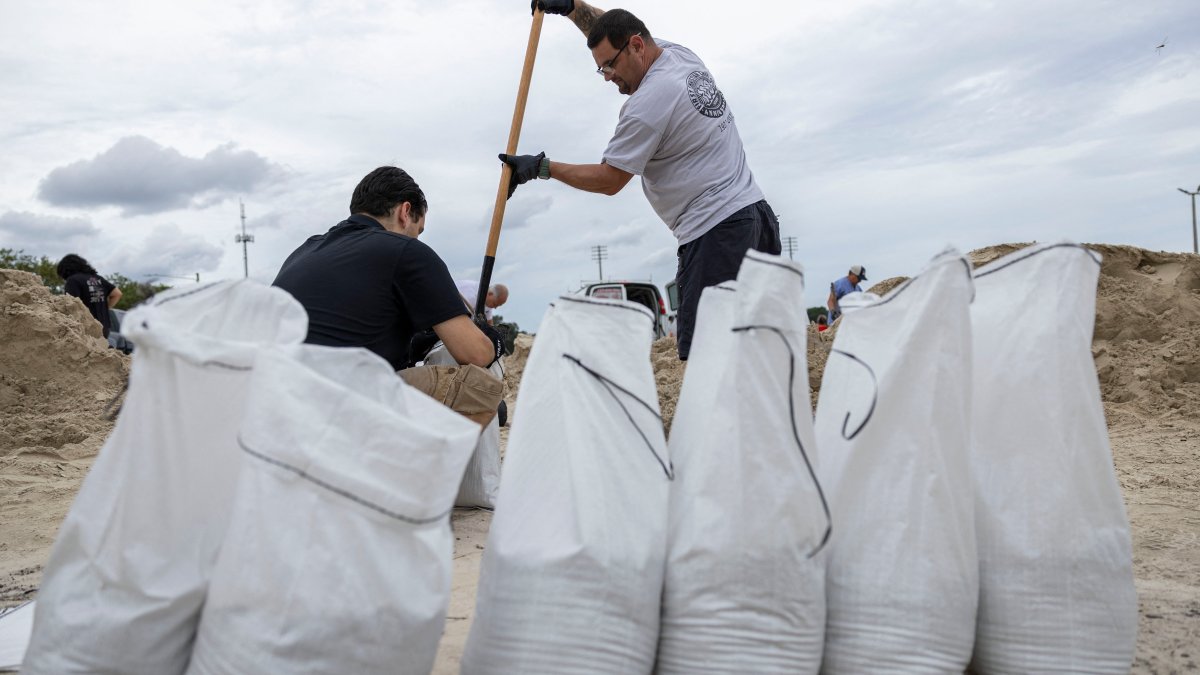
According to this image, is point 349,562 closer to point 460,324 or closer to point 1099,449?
point 1099,449

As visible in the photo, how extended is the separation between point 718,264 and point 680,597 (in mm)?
1746

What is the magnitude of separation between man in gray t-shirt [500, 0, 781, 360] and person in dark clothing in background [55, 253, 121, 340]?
5.24m

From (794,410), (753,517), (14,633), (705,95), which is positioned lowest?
(14,633)

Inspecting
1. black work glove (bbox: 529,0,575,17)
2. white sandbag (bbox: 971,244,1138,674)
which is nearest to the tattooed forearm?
black work glove (bbox: 529,0,575,17)

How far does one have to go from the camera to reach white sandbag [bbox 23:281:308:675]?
133 cm

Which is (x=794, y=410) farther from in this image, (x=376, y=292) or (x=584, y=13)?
(x=584, y=13)

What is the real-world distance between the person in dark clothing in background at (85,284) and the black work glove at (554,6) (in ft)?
16.3

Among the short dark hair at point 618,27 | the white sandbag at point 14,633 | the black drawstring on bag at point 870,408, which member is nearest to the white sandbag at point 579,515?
the black drawstring on bag at point 870,408

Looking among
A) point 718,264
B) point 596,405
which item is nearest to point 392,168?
point 718,264

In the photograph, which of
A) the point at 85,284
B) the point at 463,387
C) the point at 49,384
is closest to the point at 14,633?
the point at 463,387

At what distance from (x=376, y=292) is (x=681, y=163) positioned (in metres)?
1.20

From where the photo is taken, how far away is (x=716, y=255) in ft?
10.1

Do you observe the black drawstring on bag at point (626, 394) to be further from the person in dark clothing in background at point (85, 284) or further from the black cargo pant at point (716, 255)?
the person in dark clothing in background at point (85, 284)

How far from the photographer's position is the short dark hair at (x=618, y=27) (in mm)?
3188
